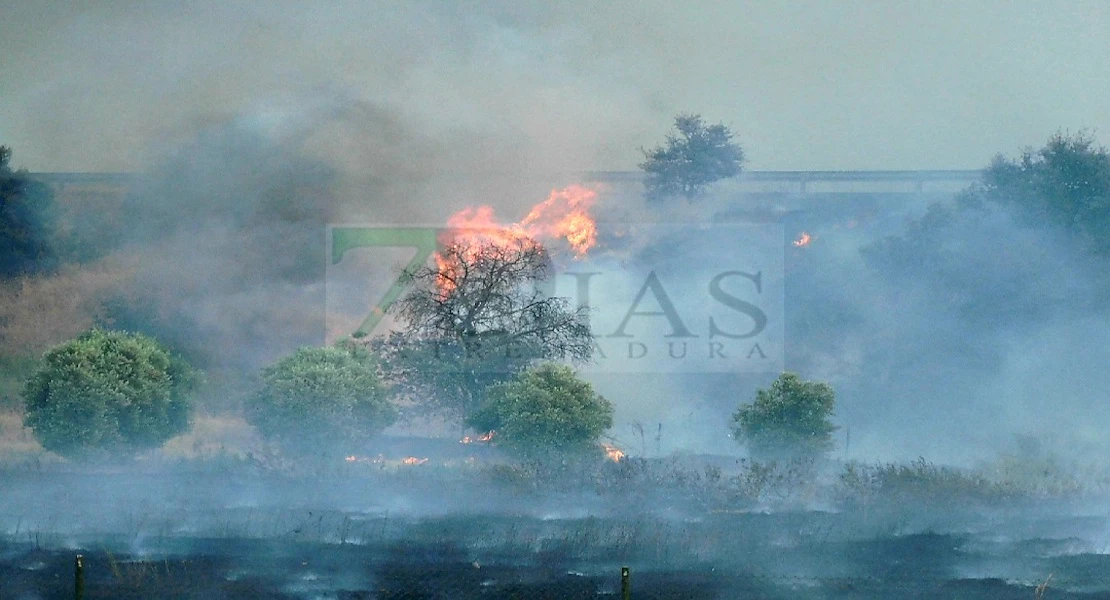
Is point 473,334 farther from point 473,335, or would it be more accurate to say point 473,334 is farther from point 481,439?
point 481,439

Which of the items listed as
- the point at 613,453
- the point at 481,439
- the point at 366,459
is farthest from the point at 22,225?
the point at 613,453

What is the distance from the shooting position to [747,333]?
30.2 meters

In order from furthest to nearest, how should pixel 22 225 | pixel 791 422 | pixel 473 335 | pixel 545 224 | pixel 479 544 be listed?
1. pixel 545 224
2. pixel 22 225
3. pixel 473 335
4. pixel 791 422
5. pixel 479 544

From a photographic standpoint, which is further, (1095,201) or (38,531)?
(1095,201)

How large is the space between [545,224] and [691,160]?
20.8ft

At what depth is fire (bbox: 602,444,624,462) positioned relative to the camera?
18891 mm

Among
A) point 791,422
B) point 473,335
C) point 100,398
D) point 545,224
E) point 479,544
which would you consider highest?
point 545,224

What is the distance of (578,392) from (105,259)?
19111 millimetres

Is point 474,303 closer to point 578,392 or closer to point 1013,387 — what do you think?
point 578,392

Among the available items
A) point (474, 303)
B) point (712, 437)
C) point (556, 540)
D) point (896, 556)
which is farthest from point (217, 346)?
point (896, 556)

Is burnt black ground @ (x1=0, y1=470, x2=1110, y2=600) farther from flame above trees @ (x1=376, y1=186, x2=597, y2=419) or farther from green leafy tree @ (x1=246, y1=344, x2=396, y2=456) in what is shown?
flame above trees @ (x1=376, y1=186, x2=597, y2=419)

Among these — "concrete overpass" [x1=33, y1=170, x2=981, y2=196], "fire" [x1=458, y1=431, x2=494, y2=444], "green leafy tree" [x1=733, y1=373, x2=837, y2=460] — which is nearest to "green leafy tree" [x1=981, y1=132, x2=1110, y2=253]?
"concrete overpass" [x1=33, y1=170, x2=981, y2=196]

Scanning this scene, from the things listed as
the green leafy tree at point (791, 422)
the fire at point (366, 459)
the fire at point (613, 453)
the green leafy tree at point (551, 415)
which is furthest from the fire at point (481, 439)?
the green leafy tree at point (791, 422)

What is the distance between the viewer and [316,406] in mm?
18375
